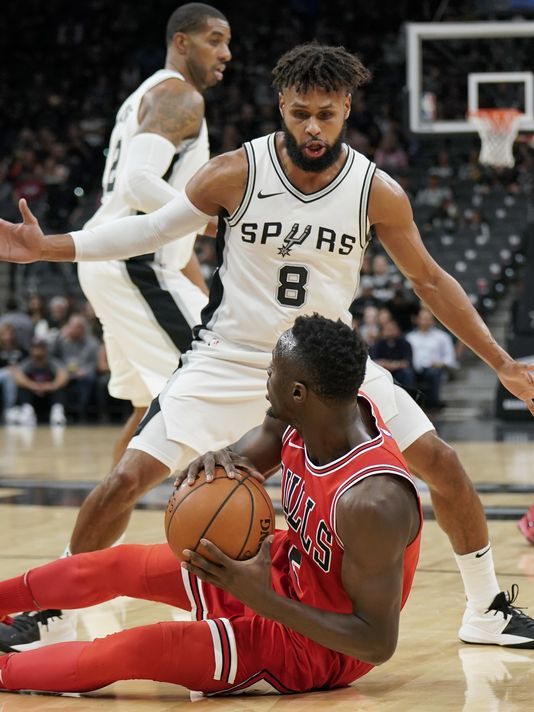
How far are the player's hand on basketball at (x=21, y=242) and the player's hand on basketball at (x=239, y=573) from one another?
4.50ft

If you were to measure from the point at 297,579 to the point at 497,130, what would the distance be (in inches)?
403

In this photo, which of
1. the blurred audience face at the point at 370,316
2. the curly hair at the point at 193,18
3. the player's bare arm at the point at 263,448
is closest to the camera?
the player's bare arm at the point at 263,448

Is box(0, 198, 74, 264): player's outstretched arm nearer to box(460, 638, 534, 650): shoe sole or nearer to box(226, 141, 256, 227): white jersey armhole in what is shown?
box(226, 141, 256, 227): white jersey armhole

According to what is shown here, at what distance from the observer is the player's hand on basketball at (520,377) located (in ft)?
13.2

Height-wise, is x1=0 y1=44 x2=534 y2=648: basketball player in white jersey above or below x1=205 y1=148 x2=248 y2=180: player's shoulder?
below

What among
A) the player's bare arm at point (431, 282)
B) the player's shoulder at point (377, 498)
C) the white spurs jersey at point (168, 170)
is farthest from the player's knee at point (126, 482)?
the white spurs jersey at point (168, 170)

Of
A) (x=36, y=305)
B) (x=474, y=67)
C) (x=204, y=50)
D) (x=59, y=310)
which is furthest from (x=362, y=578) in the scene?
(x=36, y=305)

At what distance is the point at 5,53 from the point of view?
2431 cm

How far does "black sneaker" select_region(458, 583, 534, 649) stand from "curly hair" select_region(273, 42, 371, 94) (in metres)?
1.88

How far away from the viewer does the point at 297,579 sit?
3.37 meters

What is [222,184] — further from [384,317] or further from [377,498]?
[384,317]

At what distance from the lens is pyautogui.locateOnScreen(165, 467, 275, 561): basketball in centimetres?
319

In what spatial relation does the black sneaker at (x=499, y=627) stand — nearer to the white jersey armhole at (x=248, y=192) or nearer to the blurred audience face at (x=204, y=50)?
the white jersey armhole at (x=248, y=192)

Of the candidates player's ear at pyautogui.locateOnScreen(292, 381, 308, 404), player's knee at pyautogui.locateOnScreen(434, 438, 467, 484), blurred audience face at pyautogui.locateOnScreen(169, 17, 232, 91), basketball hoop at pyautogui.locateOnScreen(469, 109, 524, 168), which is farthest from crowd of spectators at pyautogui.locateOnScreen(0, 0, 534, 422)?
player's ear at pyautogui.locateOnScreen(292, 381, 308, 404)
